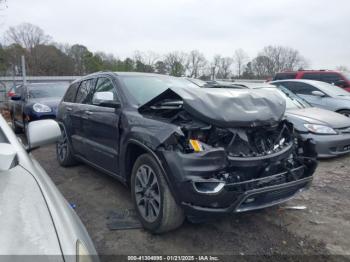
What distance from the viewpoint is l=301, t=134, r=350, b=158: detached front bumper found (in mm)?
5215

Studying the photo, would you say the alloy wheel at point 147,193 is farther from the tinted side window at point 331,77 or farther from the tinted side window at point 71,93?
the tinted side window at point 331,77

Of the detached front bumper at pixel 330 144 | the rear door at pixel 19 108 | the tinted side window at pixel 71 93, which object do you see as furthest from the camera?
the rear door at pixel 19 108

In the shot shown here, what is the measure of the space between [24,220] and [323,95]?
833 cm

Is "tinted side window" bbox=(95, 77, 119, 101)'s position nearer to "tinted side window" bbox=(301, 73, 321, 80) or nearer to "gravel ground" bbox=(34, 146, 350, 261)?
"gravel ground" bbox=(34, 146, 350, 261)

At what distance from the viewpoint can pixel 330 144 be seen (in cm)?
522

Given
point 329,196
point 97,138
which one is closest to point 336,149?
point 329,196

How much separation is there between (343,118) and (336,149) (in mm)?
898

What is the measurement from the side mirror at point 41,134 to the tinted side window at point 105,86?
1246 millimetres

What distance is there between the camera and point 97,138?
3992 millimetres

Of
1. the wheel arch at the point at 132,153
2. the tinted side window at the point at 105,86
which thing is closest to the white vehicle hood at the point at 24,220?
the wheel arch at the point at 132,153

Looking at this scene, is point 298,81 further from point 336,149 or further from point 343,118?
point 336,149

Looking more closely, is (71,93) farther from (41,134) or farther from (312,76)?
(312,76)

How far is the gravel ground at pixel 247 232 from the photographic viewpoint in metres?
2.72

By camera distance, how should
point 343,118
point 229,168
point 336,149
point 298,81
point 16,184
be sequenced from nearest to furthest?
point 16,184 < point 229,168 < point 336,149 < point 343,118 < point 298,81
